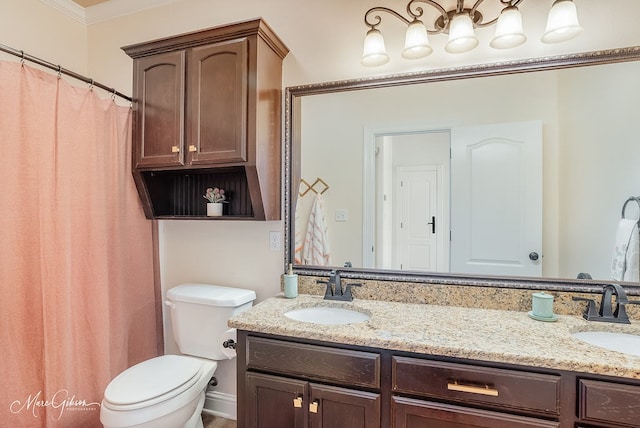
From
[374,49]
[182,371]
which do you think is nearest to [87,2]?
[374,49]

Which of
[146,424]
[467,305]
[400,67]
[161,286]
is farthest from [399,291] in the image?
[161,286]

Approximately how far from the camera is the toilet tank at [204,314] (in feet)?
5.68

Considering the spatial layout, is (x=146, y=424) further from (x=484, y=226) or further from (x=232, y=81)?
(x=484, y=226)

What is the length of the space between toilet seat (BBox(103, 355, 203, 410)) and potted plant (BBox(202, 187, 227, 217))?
805mm

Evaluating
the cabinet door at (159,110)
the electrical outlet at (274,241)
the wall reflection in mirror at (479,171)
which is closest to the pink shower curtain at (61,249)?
the cabinet door at (159,110)

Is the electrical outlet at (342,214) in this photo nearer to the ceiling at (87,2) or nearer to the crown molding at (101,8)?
the crown molding at (101,8)

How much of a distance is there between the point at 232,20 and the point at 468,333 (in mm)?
2086

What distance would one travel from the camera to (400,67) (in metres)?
1.64

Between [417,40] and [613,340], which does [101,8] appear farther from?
[613,340]

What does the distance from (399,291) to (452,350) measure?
55 cm

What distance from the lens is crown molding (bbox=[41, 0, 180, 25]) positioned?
6.96ft

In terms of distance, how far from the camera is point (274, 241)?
6.11 feet

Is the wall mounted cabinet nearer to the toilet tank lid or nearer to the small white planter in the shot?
the small white planter

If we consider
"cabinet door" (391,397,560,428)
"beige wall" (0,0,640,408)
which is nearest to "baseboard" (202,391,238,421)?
"beige wall" (0,0,640,408)
